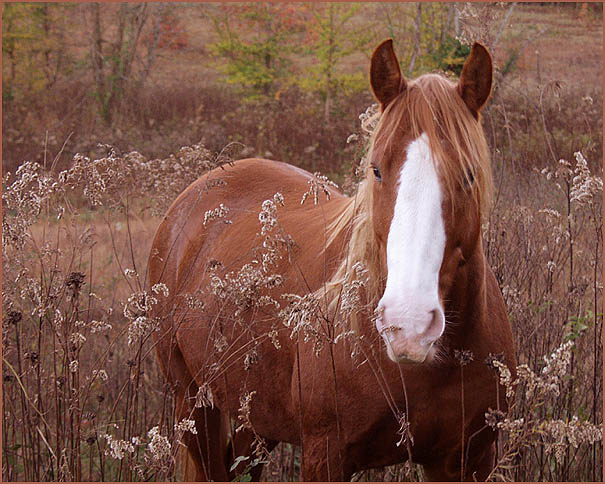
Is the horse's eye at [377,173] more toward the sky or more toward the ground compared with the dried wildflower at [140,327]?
more toward the sky

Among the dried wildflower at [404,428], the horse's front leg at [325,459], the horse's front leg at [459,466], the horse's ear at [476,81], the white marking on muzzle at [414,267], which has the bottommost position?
the horse's front leg at [459,466]

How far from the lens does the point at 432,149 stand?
1983mm

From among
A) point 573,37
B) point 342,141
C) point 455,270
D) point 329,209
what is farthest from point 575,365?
point 573,37

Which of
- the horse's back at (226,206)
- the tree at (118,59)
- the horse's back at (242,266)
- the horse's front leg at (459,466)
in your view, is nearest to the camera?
the horse's front leg at (459,466)

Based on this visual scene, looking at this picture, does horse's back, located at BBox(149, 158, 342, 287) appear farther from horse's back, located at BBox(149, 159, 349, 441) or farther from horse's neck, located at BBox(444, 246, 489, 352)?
horse's neck, located at BBox(444, 246, 489, 352)

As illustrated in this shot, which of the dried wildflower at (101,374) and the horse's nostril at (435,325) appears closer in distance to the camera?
the horse's nostril at (435,325)

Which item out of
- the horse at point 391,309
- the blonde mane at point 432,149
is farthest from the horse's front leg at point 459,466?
the blonde mane at point 432,149

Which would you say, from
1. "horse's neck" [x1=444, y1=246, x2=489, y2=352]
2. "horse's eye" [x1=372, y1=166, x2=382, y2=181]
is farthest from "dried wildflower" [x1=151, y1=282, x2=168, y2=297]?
"horse's neck" [x1=444, y1=246, x2=489, y2=352]

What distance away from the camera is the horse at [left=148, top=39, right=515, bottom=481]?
1865mm

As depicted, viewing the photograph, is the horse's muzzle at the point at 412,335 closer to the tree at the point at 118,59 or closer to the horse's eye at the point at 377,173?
the horse's eye at the point at 377,173

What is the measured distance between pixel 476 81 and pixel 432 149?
43 cm

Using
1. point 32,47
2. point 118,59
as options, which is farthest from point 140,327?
point 32,47

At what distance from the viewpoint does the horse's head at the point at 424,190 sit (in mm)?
1746

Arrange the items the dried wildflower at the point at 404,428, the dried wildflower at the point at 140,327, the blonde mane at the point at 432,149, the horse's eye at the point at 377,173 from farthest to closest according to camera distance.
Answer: the dried wildflower at the point at 140,327 < the horse's eye at the point at 377,173 < the blonde mane at the point at 432,149 < the dried wildflower at the point at 404,428
